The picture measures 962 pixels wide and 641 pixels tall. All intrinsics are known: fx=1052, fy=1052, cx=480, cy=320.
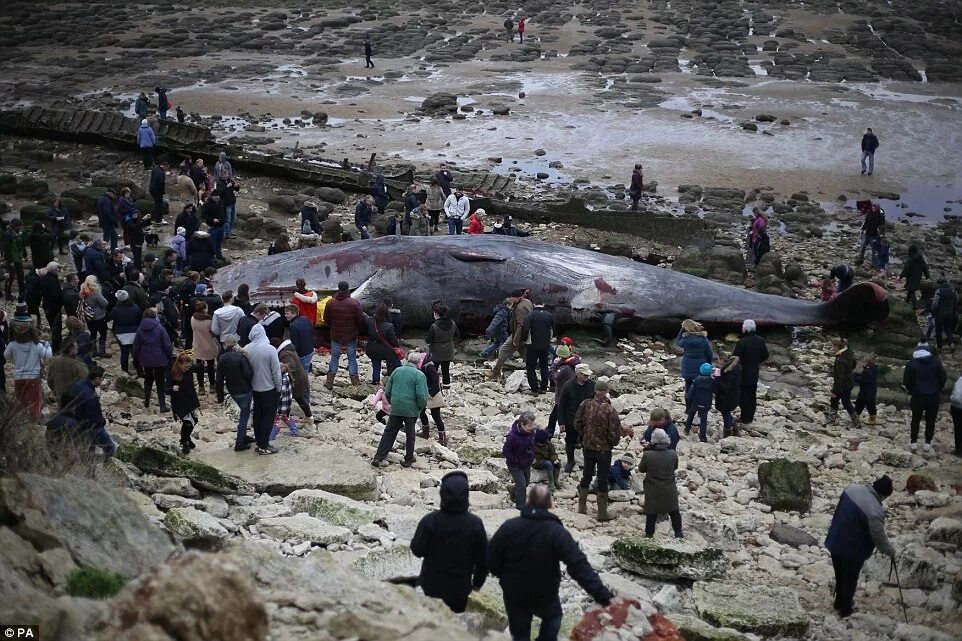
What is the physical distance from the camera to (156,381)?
1323 cm

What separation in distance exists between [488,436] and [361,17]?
50.3 meters

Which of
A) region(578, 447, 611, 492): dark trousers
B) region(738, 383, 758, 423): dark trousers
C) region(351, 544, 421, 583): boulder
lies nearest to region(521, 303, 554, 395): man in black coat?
region(738, 383, 758, 423): dark trousers

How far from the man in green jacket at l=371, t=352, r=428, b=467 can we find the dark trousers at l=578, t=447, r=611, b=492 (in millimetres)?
1904

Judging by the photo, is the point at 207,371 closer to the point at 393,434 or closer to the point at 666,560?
the point at 393,434

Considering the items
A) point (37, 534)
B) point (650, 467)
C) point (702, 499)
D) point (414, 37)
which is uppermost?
point (414, 37)

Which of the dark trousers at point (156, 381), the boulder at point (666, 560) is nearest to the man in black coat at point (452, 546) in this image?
the boulder at point (666, 560)

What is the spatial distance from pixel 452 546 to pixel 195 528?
2.56m

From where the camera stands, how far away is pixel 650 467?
33.8 ft

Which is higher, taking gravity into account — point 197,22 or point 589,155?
point 197,22

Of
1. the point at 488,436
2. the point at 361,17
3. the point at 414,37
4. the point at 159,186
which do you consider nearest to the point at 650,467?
the point at 488,436

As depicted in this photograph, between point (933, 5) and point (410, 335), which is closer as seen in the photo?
point (410, 335)

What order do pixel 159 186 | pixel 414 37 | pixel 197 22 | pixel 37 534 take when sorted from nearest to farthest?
pixel 37 534, pixel 159 186, pixel 414 37, pixel 197 22

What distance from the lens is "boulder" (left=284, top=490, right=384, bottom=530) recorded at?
976 cm

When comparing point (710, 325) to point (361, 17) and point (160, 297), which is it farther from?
point (361, 17)
